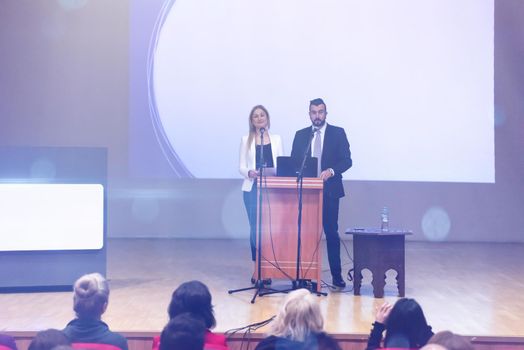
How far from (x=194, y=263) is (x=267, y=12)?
2807 millimetres

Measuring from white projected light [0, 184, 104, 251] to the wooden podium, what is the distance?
1110 millimetres

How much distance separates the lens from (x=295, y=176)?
454 centimetres

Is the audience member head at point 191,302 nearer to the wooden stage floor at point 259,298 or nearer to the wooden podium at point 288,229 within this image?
the wooden stage floor at point 259,298

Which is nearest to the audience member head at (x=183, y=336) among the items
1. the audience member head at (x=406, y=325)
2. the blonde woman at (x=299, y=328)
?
the blonde woman at (x=299, y=328)

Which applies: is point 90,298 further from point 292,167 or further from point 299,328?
point 292,167

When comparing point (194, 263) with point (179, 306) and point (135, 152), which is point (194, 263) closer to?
point (135, 152)

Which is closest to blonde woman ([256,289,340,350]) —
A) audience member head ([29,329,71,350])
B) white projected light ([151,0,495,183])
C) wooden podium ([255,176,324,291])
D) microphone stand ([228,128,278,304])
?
audience member head ([29,329,71,350])

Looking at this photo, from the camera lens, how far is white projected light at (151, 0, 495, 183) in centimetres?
688

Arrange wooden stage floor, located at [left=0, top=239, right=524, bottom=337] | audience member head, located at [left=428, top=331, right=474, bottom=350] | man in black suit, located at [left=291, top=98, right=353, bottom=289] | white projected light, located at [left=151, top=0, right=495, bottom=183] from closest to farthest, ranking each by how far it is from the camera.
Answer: audience member head, located at [left=428, top=331, right=474, bottom=350] < wooden stage floor, located at [left=0, top=239, right=524, bottom=337] < man in black suit, located at [left=291, top=98, right=353, bottom=289] < white projected light, located at [left=151, top=0, right=495, bottom=183]

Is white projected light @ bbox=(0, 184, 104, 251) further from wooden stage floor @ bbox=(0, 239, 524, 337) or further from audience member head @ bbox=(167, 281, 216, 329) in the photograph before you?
audience member head @ bbox=(167, 281, 216, 329)

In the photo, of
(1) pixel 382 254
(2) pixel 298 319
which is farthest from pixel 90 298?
(1) pixel 382 254

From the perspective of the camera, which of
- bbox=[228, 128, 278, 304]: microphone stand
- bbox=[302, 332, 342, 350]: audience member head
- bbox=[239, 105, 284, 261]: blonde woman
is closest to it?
bbox=[302, 332, 342, 350]: audience member head

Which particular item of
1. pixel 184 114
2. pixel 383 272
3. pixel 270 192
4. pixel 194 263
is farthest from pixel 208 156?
pixel 383 272

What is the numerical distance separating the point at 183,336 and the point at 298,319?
1.39 ft
